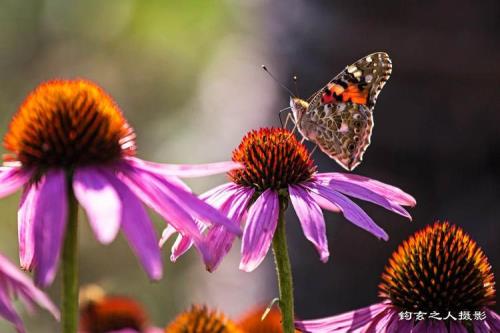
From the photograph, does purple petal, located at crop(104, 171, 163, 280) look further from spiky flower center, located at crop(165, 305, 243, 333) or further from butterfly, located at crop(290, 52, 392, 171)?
butterfly, located at crop(290, 52, 392, 171)

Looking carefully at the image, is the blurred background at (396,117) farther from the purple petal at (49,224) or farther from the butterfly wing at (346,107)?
the purple petal at (49,224)

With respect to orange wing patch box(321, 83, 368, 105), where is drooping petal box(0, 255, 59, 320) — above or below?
below

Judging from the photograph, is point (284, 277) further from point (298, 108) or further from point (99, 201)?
point (298, 108)

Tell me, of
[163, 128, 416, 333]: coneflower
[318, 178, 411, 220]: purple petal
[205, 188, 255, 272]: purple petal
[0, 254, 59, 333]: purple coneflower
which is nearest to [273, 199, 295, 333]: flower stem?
[163, 128, 416, 333]: coneflower

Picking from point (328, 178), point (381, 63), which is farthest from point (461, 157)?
point (328, 178)

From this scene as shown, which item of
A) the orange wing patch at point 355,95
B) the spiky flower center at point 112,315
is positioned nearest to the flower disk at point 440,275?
the orange wing patch at point 355,95

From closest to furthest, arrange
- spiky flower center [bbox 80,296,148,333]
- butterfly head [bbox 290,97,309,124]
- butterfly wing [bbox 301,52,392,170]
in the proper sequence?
butterfly wing [bbox 301,52,392,170] → butterfly head [bbox 290,97,309,124] → spiky flower center [bbox 80,296,148,333]
